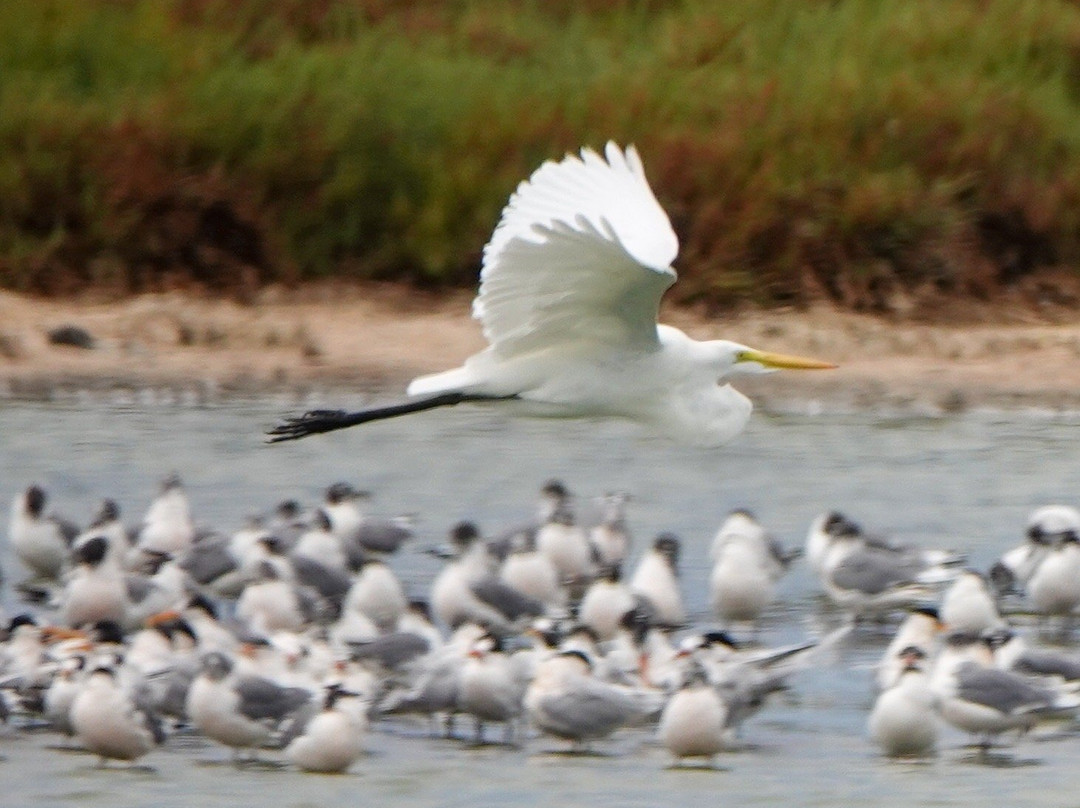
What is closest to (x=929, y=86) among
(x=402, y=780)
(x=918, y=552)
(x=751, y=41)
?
(x=751, y=41)

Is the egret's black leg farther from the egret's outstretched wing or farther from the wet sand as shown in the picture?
the wet sand

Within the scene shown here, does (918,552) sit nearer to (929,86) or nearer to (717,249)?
(717,249)

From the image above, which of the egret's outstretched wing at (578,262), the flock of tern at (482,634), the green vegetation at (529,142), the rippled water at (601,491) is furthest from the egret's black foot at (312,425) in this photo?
the green vegetation at (529,142)

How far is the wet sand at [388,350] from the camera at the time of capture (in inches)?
603

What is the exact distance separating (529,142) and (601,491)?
4103 millimetres

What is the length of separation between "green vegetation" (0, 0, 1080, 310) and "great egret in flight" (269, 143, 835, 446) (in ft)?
26.2

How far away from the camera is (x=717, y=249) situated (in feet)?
53.5

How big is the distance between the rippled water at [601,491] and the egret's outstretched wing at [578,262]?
1598 millimetres

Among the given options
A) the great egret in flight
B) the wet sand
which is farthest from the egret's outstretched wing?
the wet sand

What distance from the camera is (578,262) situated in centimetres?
722

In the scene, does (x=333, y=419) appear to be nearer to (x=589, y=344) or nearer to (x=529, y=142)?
(x=589, y=344)

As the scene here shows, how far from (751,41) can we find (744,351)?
36.1 ft

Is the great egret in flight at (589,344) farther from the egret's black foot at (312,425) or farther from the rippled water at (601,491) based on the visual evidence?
the rippled water at (601,491)

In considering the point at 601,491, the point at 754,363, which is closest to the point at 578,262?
the point at 754,363
